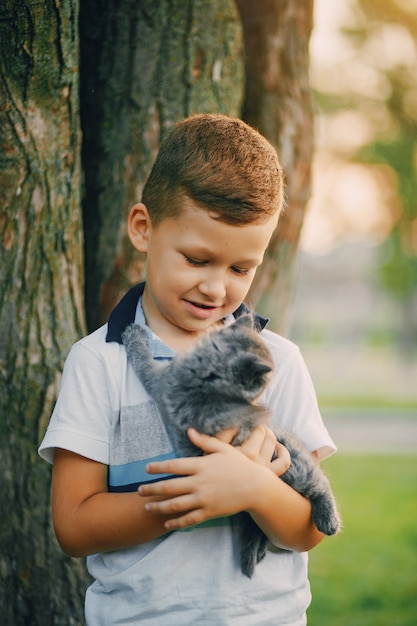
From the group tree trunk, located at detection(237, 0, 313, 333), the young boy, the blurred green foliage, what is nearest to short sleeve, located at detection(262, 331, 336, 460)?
the young boy

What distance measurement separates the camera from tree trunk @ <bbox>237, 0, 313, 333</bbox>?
3889 mm

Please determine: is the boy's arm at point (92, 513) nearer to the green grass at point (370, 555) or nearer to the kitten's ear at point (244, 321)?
the kitten's ear at point (244, 321)

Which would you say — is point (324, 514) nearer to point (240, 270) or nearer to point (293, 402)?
point (293, 402)

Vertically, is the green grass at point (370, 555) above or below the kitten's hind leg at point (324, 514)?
below

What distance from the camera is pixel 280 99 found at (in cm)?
393

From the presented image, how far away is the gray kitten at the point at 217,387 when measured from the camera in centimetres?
225

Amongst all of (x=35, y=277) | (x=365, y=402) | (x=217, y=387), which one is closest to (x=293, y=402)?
(x=217, y=387)

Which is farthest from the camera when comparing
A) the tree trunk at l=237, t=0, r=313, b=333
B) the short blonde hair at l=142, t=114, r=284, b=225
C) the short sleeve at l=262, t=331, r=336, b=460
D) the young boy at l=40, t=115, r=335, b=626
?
the tree trunk at l=237, t=0, r=313, b=333

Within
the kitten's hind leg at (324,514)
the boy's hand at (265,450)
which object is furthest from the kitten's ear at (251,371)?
the kitten's hind leg at (324,514)

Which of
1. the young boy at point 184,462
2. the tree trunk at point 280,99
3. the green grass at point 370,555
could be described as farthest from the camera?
the green grass at point 370,555

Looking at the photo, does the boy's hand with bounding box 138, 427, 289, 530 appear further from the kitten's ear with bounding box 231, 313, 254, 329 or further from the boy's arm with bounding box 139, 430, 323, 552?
the kitten's ear with bounding box 231, 313, 254, 329

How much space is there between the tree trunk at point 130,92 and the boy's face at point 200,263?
94 centimetres

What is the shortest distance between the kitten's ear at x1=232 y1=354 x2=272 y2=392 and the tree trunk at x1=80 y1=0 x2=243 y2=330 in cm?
133

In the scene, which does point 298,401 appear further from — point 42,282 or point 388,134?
A: point 388,134
